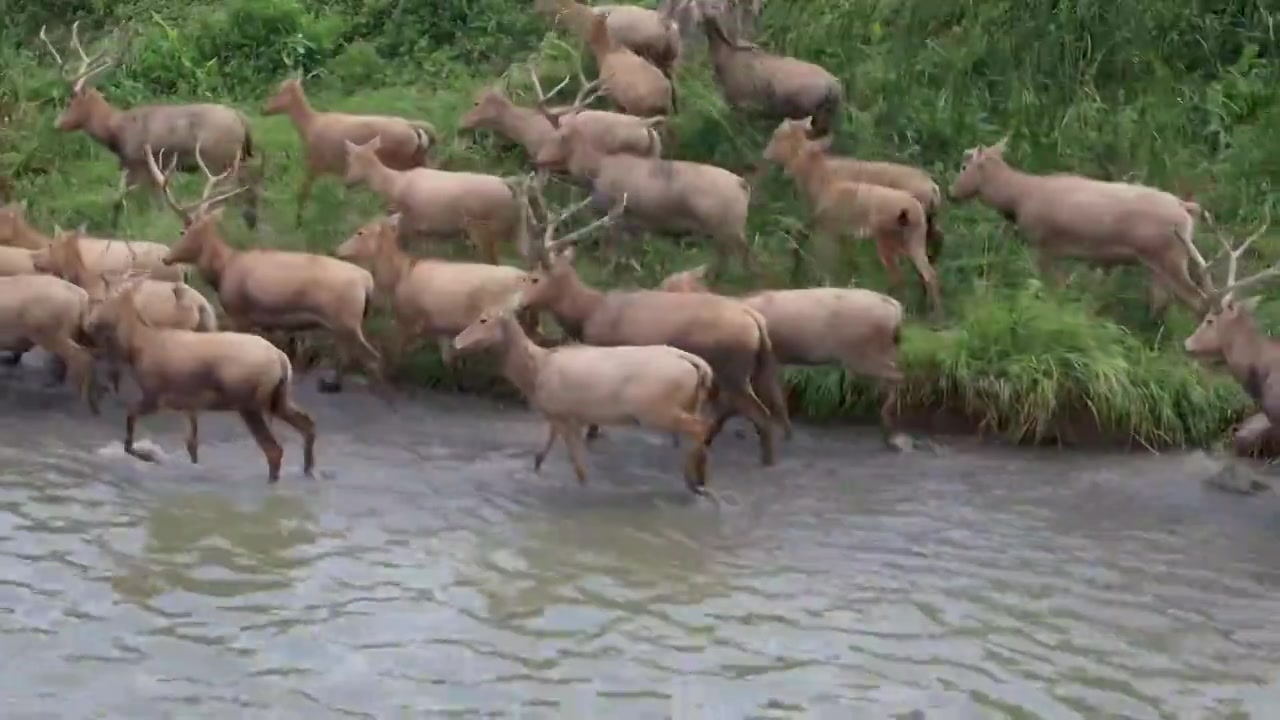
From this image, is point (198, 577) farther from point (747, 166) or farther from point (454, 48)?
point (454, 48)

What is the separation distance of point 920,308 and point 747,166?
2177 millimetres

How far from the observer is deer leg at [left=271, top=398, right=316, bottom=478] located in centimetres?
1011

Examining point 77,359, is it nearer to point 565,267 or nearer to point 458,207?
point 458,207

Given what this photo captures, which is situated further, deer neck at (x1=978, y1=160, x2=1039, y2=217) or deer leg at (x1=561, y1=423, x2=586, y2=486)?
deer neck at (x1=978, y1=160, x2=1039, y2=217)

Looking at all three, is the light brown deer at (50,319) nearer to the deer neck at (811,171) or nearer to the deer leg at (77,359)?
the deer leg at (77,359)

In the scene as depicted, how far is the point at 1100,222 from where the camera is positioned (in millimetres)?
11781

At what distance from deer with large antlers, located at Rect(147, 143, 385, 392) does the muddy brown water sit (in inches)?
23.4

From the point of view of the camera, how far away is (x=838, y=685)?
750cm

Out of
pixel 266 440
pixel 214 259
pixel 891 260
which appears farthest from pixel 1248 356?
pixel 214 259

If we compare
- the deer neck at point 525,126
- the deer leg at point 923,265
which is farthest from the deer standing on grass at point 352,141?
the deer leg at point 923,265

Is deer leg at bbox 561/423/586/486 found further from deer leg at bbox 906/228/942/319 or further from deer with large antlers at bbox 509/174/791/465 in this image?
deer leg at bbox 906/228/942/319

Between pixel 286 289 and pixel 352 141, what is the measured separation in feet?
8.20

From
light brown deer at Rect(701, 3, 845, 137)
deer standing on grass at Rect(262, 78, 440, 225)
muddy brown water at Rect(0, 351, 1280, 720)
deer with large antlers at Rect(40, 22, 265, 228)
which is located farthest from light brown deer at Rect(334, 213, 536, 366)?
light brown deer at Rect(701, 3, 845, 137)

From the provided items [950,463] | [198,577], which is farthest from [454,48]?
[198,577]
